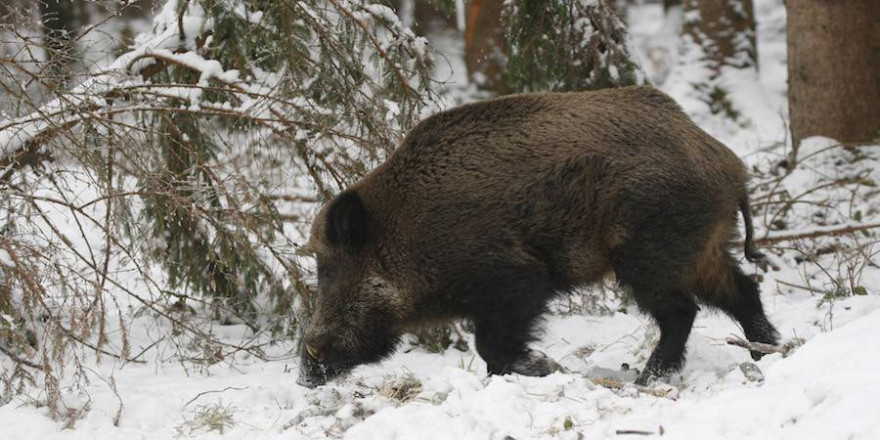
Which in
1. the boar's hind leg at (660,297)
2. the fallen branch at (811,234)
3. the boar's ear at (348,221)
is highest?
the boar's ear at (348,221)

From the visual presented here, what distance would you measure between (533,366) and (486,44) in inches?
301

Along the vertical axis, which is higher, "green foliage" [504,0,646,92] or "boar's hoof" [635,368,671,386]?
"green foliage" [504,0,646,92]

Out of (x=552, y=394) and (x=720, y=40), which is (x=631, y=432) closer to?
(x=552, y=394)

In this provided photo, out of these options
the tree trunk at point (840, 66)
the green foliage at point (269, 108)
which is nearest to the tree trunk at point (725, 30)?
the tree trunk at point (840, 66)

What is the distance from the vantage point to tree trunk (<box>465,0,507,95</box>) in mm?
12258

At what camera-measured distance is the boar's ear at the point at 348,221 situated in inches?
210

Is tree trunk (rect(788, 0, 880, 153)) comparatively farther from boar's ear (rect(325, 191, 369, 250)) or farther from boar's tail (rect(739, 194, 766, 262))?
boar's ear (rect(325, 191, 369, 250))

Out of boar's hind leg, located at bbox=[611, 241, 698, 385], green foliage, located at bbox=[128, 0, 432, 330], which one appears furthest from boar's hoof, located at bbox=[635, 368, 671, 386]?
green foliage, located at bbox=[128, 0, 432, 330]

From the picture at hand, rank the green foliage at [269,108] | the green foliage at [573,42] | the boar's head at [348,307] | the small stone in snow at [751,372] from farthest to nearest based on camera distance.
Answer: the green foliage at [573,42] → the green foliage at [269,108] → the boar's head at [348,307] → the small stone in snow at [751,372]

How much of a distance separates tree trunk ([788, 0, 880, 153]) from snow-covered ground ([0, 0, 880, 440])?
2.14 meters

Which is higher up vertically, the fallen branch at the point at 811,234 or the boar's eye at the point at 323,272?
the boar's eye at the point at 323,272

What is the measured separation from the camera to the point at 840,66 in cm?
923

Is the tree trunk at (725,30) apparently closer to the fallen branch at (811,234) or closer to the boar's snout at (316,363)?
the fallen branch at (811,234)

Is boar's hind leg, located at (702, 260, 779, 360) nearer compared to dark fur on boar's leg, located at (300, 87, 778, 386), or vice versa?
dark fur on boar's leg, located at (300, 87, 778, 386)
